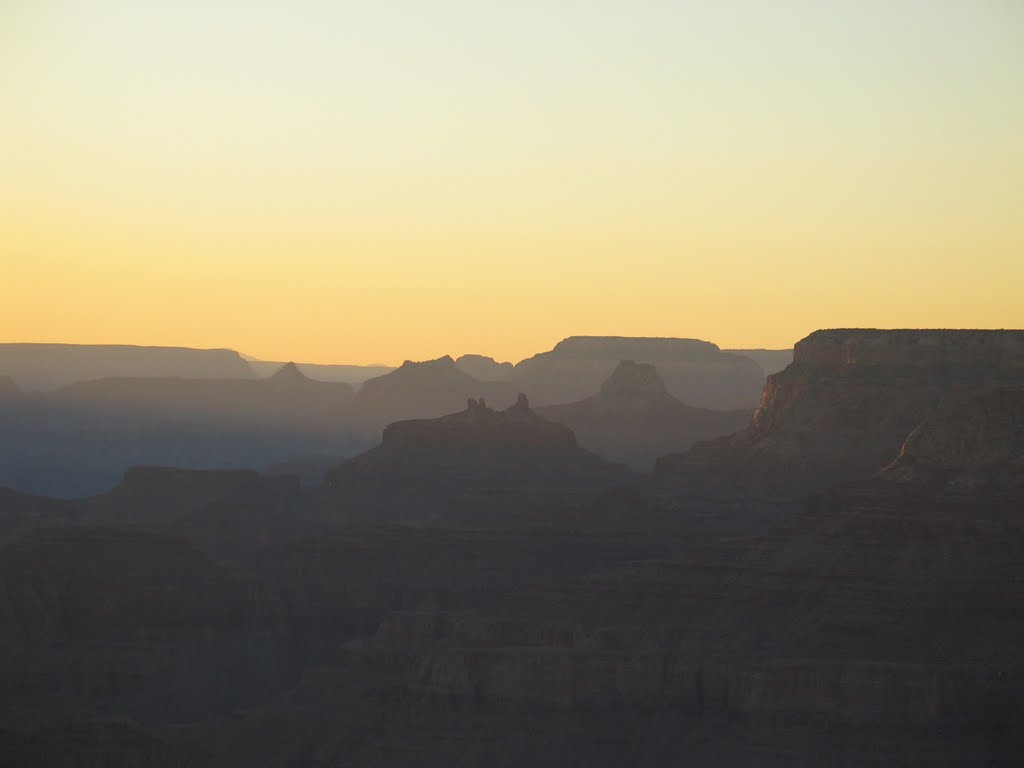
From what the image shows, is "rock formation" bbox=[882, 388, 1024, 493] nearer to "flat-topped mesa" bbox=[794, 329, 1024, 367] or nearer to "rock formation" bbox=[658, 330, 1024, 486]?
"rock formation" bbox=[658, 330, 1024, 486]

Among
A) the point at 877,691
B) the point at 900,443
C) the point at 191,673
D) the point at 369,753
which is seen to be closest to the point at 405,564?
the point at 191,673

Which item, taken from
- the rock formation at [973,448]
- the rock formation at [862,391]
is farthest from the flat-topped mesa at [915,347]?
the rock formation at [973,448]

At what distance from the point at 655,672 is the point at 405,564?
4272 centimetres

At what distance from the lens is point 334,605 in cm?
15962

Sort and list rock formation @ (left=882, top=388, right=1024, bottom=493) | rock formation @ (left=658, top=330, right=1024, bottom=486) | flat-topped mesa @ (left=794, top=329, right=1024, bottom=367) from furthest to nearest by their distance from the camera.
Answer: rock formation @ (left=658, top=330, right=1024, bottom=486)
flat-topped mesa @ (left=794, top=329, right=1024, bottom=367)
rock formation @ (left=882, top=388, right=1024, bottom=493)

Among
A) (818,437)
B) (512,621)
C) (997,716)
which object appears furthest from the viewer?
(818,437)

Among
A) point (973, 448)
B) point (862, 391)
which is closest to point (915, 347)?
point (862, 391)

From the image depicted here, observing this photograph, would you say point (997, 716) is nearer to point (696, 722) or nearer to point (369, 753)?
point (696, 722)

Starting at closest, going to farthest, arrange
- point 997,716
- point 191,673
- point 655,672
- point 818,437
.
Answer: point 997,716 → point 655,672 → point 191,673 → point 818,437

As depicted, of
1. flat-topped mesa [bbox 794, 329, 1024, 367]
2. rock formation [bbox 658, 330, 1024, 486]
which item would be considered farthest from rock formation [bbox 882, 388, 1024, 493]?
flat-topped mesa [bbox 794, 329, 1024, 367]

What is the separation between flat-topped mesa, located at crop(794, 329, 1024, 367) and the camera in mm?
166500

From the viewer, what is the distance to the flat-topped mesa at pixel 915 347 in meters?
166

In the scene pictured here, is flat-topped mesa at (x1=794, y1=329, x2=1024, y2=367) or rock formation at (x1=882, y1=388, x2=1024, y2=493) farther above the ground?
flat-topped mesa at (x1=794, y1=329, x2=1024, y2=367)

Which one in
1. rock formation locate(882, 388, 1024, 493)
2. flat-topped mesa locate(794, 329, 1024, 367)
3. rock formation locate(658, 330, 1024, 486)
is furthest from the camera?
rock formation locate(658, 330, 1024, 486)
